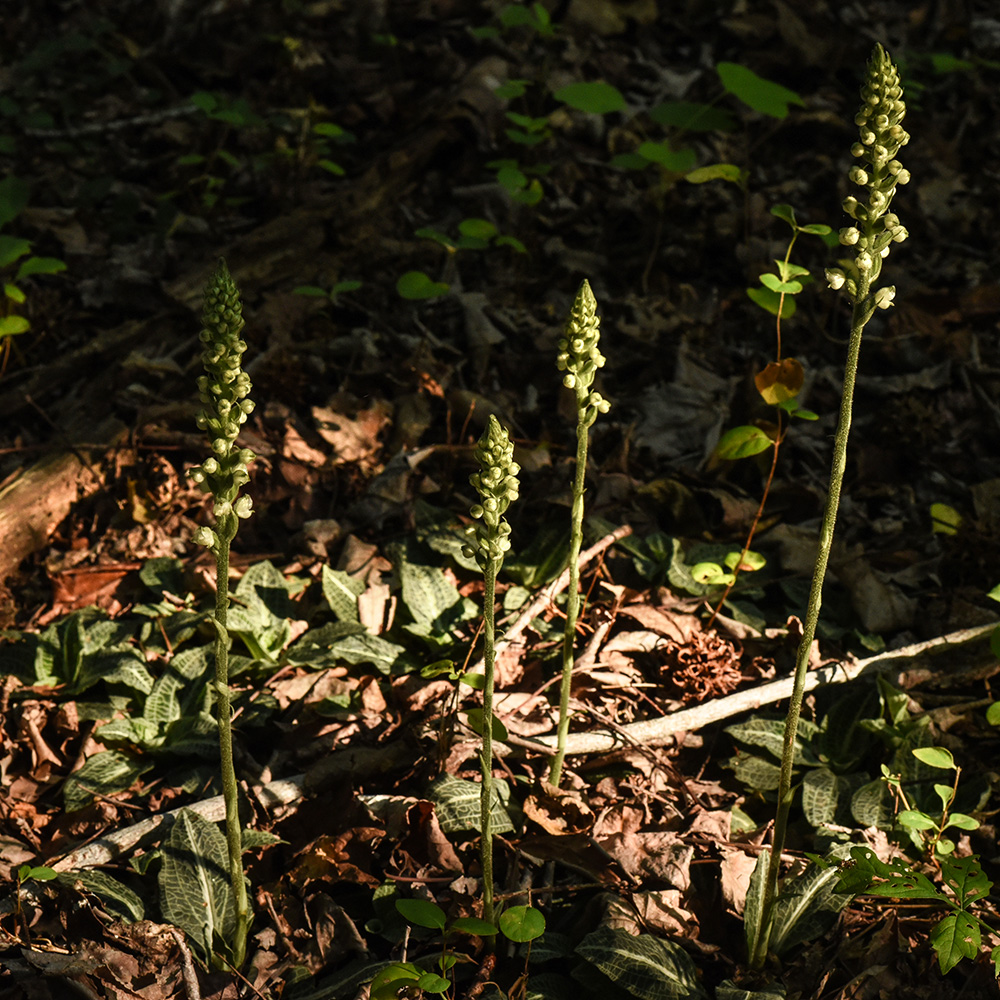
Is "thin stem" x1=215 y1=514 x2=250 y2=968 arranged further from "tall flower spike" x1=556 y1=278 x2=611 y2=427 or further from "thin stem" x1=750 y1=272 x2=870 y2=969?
"thin stem" x1=750 y1=272 x2=870 y2=969

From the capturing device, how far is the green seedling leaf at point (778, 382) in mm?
3793

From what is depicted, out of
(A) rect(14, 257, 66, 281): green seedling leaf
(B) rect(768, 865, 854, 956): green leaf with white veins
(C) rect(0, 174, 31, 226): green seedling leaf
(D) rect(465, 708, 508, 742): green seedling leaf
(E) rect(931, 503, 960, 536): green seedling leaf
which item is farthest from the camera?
(C) rect(0, 174, 31, 226): green seedling leaf

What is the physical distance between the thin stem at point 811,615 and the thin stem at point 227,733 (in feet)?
4.97

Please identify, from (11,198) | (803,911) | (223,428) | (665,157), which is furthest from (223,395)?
(11,198)

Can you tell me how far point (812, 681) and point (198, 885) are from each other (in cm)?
237

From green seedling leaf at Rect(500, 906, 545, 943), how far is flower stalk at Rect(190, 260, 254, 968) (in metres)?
0.83

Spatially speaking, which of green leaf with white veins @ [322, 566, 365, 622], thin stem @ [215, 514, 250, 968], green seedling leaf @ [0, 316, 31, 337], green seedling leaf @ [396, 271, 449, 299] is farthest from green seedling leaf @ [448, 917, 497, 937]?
green seedling leaf @ [0, 316, 31, 337]

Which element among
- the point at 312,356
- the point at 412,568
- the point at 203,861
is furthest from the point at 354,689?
the point at 312,356

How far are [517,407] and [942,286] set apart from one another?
117 inches

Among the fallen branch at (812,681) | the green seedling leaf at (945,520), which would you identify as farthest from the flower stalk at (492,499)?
the green seedling leaf at (945,520)

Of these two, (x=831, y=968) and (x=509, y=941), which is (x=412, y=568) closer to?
(x=509, y=941)

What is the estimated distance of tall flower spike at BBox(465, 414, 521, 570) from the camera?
7.63ft

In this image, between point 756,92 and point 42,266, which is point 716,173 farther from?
A: point 42,266

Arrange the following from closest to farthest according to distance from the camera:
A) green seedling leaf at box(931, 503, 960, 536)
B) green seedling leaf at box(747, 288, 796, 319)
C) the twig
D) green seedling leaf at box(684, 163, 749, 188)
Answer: the twig → green seedling leaf at box(747, 288, 796, 319) → green seedling leaf at box(931, 503, 960, 536) → green seedling leaf at box(684, 163, 749, 188)
